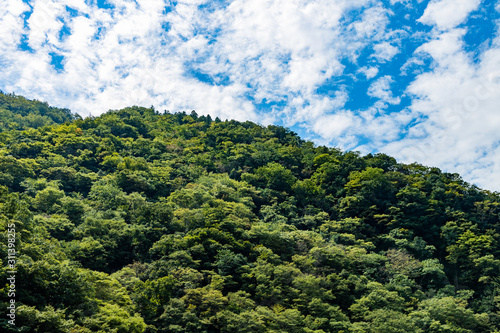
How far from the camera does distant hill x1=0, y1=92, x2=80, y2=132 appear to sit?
63.2m

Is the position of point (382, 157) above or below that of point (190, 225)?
above

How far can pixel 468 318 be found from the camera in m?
25.7

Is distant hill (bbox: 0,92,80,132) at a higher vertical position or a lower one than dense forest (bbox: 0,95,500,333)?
higher

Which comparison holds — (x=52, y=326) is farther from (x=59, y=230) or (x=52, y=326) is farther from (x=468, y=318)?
(x=468, y=318)

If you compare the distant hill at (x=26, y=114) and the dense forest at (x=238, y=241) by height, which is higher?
the distant hill at (x=26, y=114)

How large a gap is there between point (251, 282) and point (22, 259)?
1568 cm

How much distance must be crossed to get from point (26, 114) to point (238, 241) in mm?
66373

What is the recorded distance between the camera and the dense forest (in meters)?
19.8

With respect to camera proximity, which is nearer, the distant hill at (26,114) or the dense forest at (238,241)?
the dense forest at (238,241)

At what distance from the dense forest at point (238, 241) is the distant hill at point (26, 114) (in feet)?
54.3

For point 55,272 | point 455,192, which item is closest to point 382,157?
point 455,192

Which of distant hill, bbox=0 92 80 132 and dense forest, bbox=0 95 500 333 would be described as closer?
dense forest, bbox=0 95 500 333

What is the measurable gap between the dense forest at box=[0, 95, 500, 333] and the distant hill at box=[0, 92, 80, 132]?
16554 mm

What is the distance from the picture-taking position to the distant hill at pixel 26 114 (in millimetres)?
63175
